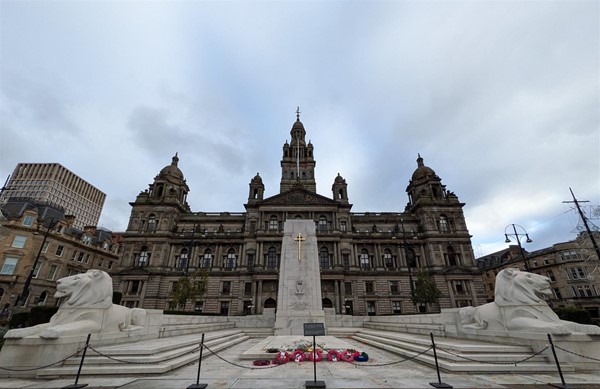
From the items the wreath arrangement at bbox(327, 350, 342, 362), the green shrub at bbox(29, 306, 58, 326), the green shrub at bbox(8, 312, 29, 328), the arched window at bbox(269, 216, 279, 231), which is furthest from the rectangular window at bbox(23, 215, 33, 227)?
the wreath arrangement at bbox(327, 350, 342, 362)

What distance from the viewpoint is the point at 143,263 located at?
4000 cm

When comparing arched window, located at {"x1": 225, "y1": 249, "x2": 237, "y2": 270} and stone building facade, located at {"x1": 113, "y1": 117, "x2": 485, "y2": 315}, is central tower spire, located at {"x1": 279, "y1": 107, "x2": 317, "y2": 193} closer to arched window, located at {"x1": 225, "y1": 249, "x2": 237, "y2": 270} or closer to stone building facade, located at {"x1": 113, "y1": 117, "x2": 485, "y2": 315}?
stone building facade, located at {"x1": 113, "y1": 117, "x2": 485, "y2": 315}

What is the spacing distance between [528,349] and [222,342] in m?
12.2

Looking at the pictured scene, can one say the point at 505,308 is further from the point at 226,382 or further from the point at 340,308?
the point at 340,308

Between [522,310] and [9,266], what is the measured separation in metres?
50.2

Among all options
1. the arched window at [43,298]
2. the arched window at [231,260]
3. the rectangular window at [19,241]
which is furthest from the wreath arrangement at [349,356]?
the rectangular window at [19,241]

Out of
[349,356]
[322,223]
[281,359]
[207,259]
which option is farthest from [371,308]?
[281,359]

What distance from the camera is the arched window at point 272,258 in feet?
128

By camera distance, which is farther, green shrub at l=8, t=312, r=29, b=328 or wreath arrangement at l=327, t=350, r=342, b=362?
green shrub at l=8, t=312, r=29, b=328

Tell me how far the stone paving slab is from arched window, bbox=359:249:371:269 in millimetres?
34977

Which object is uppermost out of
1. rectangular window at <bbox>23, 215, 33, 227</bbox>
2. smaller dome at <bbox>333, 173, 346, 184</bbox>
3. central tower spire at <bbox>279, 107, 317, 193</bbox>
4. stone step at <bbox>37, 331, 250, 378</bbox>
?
central tower spire at <bbox>279, 107, 317, 193</bbox>

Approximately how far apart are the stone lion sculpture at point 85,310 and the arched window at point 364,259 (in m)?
36.3

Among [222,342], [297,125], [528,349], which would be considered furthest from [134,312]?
[297,125]

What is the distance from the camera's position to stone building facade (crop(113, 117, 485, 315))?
37.5 meters
